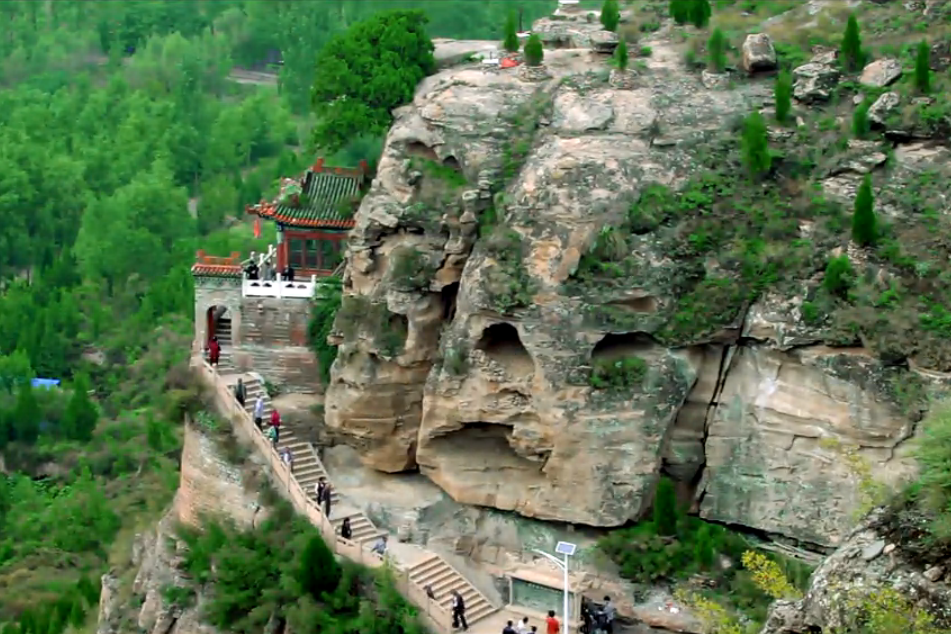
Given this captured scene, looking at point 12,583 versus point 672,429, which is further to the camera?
point 12,583

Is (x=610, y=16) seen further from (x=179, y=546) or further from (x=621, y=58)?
(x=179, y=546)

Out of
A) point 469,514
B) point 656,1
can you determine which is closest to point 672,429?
point 469,514

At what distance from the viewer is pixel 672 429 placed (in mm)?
36250

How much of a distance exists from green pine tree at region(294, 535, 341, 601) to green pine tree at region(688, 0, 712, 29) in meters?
14.6

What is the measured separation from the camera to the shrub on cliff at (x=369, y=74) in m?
41.8

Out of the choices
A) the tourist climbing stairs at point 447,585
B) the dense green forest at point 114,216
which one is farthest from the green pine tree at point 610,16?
the tourist climbing stairs at point 447,585

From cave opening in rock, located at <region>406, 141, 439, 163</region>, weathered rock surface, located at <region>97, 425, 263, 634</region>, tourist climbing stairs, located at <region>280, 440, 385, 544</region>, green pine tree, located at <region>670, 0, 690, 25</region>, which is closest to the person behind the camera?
tourist climbing stairs, located at <region>280, 440, 385, 544</region>

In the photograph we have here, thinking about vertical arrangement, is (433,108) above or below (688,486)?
above

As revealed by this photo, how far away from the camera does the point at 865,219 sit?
34344 millimetres

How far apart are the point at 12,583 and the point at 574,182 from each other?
78.1 ft

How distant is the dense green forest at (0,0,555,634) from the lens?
53406 millimetres

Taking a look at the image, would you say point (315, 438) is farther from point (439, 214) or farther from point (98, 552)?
point (98, 552)

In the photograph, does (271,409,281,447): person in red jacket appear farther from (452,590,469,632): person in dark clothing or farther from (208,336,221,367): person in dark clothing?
(452,590,469,632): person in dark clothing

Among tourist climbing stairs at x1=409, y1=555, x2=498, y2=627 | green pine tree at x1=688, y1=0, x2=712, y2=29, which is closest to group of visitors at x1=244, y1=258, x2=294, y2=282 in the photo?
tourist climbing stairs at x1=409, y1=555, x2=498, y2=627
